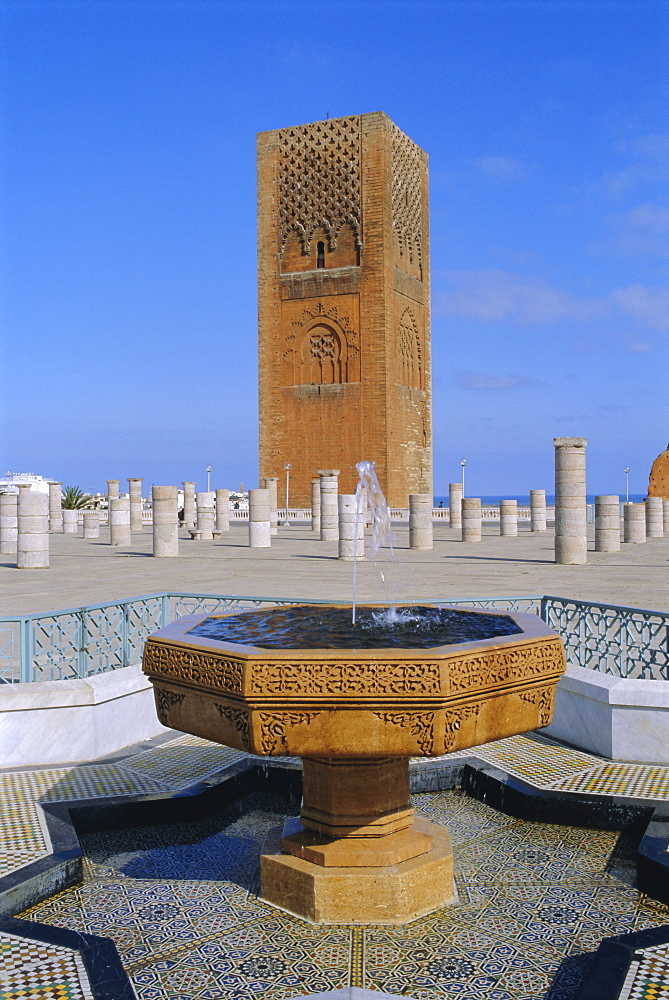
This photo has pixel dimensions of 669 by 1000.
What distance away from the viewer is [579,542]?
12.0 m

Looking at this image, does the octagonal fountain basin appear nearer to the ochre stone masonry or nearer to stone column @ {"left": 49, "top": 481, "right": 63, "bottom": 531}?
stone column @ {"left": 49, "top": 481, "right": 63, "bottom": 531}

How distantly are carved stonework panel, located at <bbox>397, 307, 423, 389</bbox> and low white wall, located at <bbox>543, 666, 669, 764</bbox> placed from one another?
90.1 feet

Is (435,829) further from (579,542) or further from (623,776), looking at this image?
(579,542)

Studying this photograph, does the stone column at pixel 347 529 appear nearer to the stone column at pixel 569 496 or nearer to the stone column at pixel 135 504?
the stone column at pixel 569 496

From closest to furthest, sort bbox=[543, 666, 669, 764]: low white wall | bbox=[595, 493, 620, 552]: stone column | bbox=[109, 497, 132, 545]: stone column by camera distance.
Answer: bbox=[543, 666, 669, 764]: low white wall, bbox=[595, 493, 620, 552]: stone column, bbox=[109, 497, 132, 545]: stone column

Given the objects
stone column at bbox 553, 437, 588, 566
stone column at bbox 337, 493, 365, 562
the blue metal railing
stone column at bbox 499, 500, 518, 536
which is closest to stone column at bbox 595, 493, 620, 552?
stone column at bbox 553, 437, 588, 566

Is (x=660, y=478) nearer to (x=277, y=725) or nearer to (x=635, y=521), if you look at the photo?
(x=635, y=521)

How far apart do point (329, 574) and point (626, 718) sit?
22.7 ft

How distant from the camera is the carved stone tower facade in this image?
29.5 m

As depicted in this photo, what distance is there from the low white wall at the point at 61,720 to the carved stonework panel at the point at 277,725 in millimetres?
1760

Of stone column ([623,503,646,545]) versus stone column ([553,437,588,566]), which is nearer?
stone column ([553,437,588,566])

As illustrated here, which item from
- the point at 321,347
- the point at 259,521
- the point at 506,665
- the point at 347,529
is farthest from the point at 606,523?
the point at 321,347

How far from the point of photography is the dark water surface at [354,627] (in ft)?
8.92

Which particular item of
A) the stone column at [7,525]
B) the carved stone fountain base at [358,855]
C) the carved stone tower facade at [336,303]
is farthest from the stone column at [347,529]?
the carved stone tower facade at [336,303]
